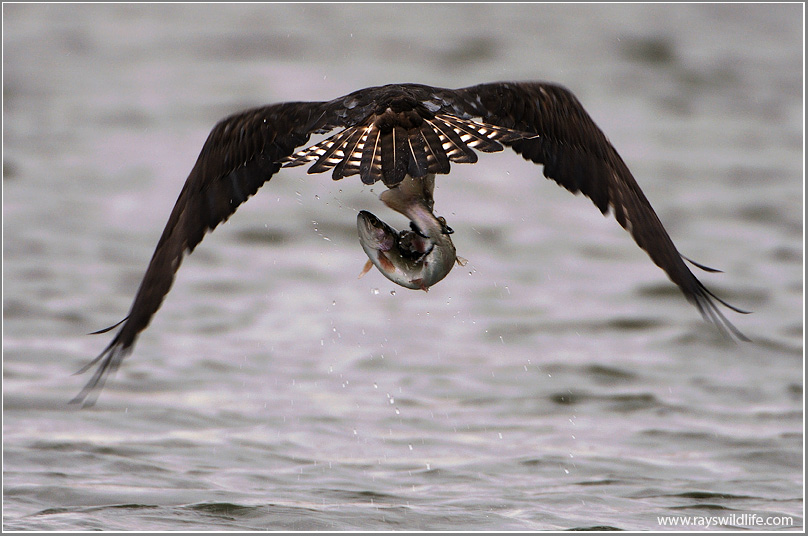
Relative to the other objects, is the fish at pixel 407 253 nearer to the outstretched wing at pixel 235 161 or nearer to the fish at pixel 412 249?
the fish at pixel 412 249

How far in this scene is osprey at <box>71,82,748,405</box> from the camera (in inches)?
211

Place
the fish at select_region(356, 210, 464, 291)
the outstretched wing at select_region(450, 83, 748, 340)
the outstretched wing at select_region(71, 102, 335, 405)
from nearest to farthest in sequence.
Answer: the fish at select_region(356, 210, 464, 291) → the outstretched wing at select_region(71, 102, 335, 405) → the outstretched wing at select_region(450, 83, 748, 340)

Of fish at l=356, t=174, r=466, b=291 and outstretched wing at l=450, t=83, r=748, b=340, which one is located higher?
outstretched wing at l=450, t=83, r=748, b=340

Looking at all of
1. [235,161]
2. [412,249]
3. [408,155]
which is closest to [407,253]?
[412,249]

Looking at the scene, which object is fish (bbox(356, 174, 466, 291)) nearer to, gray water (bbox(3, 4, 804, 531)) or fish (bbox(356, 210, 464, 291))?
fish (bbox(356, 210, 464, 291))

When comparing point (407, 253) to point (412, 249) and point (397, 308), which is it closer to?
point (412, 249)

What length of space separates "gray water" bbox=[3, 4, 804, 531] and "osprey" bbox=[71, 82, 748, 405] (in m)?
1.49

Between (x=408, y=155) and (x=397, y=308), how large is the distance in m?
4.63

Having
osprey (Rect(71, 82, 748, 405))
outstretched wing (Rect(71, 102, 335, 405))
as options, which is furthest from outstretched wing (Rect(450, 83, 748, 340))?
outstretched wing (Rect(71, 102, 335, 405))

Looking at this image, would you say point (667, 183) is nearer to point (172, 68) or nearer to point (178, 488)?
point (172, 68)

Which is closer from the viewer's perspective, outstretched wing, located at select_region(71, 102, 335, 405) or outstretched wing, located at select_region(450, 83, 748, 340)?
outstretched wing, located at select_region(71, 102, 335, 405)

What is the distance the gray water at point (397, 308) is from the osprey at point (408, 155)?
4.88 feet

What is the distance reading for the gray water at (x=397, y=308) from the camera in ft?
21.9

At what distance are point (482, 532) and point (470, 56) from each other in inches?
376
